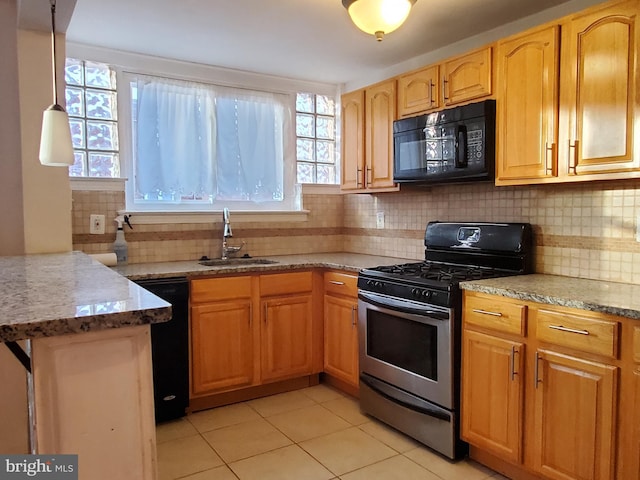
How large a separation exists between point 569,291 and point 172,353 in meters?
2.10

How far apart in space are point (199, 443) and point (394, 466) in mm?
1033

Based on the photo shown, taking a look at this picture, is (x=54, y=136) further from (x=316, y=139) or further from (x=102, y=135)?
(x=316, y=139)

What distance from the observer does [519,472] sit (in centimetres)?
219

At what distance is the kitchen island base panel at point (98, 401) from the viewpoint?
3.02 feet

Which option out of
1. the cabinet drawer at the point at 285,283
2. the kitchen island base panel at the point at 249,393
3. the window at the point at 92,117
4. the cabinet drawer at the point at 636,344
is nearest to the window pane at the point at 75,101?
the window at the point at 92,117

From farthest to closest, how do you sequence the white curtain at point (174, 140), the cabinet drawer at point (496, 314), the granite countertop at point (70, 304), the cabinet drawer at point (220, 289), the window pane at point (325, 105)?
the window pane at point (325, 105)
the white curtain at point (174, 140)
the cabinet drawer at point (220, 289)
the cabinet drawer at point (496, 314)
the granite countertop at point (70, 304)

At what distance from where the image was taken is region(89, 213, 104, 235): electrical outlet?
3086 mm

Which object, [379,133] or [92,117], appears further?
[379,133]

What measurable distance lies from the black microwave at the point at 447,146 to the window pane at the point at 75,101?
78.9 inches

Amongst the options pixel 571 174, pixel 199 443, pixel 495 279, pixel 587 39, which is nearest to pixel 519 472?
pixel 495 279

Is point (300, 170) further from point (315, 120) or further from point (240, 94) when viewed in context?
point (240, 94)

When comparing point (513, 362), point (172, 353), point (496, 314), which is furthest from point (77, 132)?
point (513, 362)

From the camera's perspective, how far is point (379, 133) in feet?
10.8

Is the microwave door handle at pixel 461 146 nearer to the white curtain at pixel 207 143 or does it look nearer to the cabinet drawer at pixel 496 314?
the cabinet drawer at pixel 496 314
